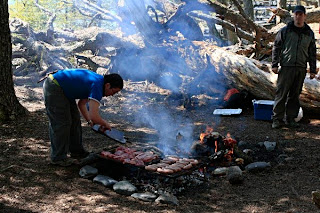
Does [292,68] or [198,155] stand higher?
[292,68]

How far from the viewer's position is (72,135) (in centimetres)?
534

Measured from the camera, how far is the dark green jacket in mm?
7152

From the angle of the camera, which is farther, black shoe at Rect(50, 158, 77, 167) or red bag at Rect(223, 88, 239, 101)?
red bag at Rect(223, 88, 239, 101)

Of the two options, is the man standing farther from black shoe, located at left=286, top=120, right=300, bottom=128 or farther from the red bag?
the red bag

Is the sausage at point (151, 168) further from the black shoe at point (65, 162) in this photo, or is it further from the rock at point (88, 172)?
the black shoe at point (65, 162)

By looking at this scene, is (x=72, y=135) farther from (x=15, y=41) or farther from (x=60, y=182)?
(x=15, y=41)

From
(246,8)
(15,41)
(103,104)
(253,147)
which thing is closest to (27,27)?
(15,41)

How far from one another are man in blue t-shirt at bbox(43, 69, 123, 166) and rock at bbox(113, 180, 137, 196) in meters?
0.82

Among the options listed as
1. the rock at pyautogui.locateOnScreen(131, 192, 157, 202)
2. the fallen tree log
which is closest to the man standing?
the fallen tree log

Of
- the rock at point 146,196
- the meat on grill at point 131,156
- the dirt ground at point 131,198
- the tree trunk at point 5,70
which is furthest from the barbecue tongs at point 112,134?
the tree trunk at point 5,70

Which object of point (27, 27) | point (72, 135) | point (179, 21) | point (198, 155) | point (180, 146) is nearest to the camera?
point (72, 135)

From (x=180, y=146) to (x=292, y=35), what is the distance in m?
3.38

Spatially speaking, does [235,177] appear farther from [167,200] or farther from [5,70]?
[5,70]

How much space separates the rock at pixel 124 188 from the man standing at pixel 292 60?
165 inches
